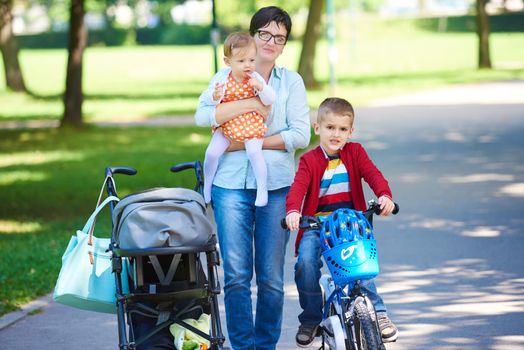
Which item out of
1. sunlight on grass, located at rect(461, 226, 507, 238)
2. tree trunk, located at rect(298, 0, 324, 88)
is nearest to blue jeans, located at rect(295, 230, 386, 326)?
sunlight on grass, located at rect(461, 226, 507, 238)

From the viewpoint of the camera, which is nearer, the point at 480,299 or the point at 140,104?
the point at 480,299

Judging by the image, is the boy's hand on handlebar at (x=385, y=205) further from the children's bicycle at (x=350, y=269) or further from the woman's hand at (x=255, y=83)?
the woman's hand at (x=255, y=83)

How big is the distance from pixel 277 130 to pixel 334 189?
0.48 metres

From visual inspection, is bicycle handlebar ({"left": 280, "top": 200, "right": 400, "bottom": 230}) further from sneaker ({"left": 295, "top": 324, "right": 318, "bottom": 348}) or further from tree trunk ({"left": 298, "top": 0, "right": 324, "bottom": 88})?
tree trunk ({"left": 298, "top": 0, "right": 324, "bottom": 88})

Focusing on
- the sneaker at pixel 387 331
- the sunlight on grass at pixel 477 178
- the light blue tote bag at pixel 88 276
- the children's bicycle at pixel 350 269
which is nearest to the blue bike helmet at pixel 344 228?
the children's bicycle at pixel 350 269

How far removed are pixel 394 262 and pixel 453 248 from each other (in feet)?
2.45

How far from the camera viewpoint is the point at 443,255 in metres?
8.88

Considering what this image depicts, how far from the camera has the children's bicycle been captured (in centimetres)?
465

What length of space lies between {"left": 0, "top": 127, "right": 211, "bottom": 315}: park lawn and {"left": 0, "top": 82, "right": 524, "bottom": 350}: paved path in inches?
45.9

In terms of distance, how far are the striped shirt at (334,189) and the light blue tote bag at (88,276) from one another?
105cm

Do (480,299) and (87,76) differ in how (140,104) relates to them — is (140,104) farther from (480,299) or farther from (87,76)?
(480,299)

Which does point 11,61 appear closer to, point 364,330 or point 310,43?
point 310,43

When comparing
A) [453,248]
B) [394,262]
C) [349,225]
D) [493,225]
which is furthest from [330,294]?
[493,225]

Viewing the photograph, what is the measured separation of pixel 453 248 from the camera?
913 cm
